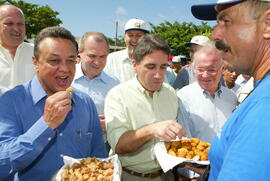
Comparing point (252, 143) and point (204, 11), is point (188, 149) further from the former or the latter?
point (252, 143)

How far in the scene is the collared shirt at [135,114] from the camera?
231 centimetres

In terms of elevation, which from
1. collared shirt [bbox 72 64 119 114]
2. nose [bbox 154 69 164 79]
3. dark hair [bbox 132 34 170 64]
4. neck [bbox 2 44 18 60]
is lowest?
collared shirt [bbox 72 64 119 114]

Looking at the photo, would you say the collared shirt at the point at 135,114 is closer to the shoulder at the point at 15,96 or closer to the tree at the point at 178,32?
the shoulder at the point at 15,96

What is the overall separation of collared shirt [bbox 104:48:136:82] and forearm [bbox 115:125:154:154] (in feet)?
7.21

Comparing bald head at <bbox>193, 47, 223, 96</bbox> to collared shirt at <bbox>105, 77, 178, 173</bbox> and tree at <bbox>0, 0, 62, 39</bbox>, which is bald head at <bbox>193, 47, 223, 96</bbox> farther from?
tree at <bbox>0, 0, 62, 39</bbox>

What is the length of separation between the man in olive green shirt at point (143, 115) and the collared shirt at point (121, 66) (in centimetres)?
177

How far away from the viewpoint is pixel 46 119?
1.65 metres

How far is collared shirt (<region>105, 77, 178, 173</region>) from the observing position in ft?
7.57

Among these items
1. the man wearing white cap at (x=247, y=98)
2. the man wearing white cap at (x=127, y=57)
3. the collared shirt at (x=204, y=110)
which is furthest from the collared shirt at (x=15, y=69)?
the man wearing white cap at (x=247, y=98)

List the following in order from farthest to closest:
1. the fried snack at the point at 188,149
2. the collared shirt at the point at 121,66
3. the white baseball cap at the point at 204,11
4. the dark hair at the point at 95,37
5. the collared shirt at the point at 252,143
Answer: the collared shirt at the point at 121,66 < the dark hair at the point at 95,37 < the fried snack at the point at 188,149 < the white baseball cap at the point at 204,11 < the collared shirt at the point at 252,143

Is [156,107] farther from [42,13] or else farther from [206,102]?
[42,13]

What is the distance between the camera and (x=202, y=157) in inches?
80.5

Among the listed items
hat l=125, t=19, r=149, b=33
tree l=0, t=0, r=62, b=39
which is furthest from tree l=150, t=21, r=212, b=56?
hat l=125, t=19, r=149, b=33

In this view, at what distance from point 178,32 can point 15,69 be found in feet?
136
